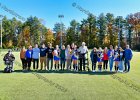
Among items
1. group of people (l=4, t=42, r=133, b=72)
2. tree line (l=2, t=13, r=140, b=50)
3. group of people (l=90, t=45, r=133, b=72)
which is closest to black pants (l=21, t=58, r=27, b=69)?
group of people (l=4, t=42, r=133, b=72)

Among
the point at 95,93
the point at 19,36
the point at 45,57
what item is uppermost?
the point at 19,36

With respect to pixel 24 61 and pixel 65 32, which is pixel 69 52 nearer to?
pixel 24 61

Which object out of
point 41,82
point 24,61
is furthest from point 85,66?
point 41,82

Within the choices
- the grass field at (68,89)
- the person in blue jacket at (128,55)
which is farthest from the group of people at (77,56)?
the grass field at (68,89)

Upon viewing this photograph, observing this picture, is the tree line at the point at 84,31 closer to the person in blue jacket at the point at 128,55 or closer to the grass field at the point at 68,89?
the person in blue jacket at the point at 128,55

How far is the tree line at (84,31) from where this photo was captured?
93.6 metres

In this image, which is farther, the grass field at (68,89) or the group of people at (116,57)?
the group of people at (116,57)

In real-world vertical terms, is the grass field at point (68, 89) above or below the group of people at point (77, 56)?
below

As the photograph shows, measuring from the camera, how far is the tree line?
307 feet

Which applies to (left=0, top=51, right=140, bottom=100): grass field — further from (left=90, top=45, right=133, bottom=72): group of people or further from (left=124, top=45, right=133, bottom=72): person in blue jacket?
(left=124, top=45, right=133, bottom=72): person in blue jacket

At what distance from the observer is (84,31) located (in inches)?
3780

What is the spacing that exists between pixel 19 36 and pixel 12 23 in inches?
245

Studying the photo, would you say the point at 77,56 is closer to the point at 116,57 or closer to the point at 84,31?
the point at 116,57

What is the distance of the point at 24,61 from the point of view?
67.8ft
